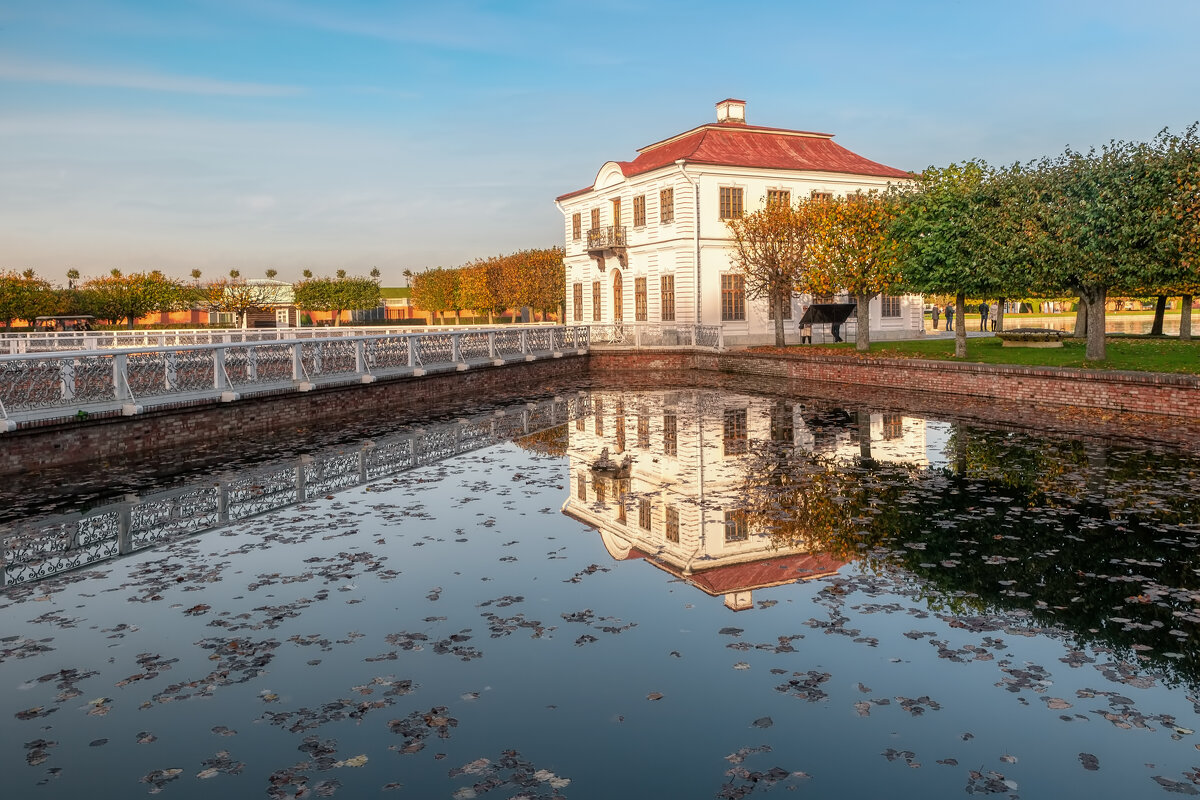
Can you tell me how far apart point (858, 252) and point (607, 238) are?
1500cm

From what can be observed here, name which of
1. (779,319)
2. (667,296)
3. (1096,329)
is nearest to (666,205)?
(667,296)

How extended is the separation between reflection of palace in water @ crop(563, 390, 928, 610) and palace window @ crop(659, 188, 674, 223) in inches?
703

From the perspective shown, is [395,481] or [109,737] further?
[395,481]

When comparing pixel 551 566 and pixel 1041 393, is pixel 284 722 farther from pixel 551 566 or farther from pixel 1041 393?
pixel 1041 393

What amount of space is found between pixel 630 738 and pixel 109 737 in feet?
10.3

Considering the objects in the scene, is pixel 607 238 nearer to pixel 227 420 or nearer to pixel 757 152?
pixel 757 152

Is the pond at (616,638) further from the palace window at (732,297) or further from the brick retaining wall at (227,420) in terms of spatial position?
the palace window at (732,297)

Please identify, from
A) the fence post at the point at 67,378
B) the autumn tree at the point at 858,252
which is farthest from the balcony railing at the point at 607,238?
the fence post at the point at 67,378

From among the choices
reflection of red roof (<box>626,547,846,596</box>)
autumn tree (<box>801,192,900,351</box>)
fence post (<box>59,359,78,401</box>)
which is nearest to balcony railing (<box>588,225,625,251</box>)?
autumn tree (<box>801,192,900,351</box>)

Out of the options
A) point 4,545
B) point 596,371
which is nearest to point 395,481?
point 4,545

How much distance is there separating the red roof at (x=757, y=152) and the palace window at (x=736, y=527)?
101ft

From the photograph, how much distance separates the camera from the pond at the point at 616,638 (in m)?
4.62

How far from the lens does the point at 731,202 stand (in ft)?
129

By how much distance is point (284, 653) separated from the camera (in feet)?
20.3
